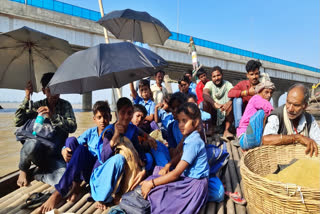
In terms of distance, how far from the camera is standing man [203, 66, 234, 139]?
4262 millimetres

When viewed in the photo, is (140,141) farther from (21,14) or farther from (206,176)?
(21,14)

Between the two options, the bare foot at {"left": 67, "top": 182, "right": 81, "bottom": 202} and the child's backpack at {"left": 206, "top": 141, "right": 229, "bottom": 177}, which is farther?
the child's backpack at {"left": 206, "top": 141, "right": 229, "bottom": 177}

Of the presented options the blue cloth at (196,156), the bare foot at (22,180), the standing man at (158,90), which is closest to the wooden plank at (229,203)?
the blue cloth at (196,156)

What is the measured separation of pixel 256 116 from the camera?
8.21 ft

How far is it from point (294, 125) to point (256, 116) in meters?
0.42

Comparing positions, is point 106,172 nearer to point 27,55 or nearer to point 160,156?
point 160,156

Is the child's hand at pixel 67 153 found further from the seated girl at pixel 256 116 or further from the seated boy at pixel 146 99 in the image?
the seated girl at pixel 256 116

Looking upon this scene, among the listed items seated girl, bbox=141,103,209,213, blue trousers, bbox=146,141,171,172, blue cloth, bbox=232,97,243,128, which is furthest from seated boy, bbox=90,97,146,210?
blue cloth, bbox=232,97,243,128

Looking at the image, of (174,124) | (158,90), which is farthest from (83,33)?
(174,124)

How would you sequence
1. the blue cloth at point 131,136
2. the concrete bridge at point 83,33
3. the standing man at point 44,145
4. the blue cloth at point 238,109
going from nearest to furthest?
the blue cloth at point 131,136
the standing man at point 44,145
the blue cloth at point 238,109
the concrete bridge at point 83,33

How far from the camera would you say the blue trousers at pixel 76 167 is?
6.54 ft

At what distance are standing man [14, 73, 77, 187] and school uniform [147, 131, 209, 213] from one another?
4.67ft

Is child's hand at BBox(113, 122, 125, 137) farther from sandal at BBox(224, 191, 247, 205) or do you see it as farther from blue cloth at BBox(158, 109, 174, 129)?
blue cloth at BBox(158, 109, 174, 129)

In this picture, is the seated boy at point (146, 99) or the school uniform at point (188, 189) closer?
the school uniform at point (188, 189)
